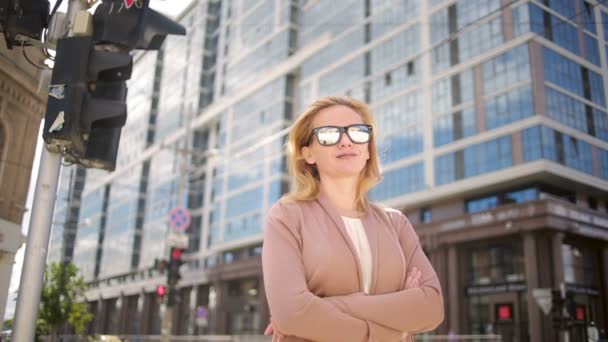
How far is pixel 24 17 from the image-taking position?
4.10 m

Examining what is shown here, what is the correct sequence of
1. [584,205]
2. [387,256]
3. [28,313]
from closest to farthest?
[387,256], [28,313], [584,205]

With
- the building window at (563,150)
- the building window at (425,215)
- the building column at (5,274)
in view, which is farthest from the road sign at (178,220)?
the building window at (425,215)

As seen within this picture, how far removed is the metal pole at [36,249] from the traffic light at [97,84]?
0.49 feet

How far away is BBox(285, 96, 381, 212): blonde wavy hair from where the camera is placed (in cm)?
227

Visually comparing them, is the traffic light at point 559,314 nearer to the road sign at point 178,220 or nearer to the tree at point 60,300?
the tree at point 60,300

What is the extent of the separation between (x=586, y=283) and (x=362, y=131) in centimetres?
682

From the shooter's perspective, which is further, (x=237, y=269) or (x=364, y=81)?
(x=237, y=269)

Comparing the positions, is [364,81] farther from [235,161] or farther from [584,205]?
[584,205]

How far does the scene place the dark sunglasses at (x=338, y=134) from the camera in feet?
7.09

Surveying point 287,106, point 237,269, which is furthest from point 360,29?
point 237,269

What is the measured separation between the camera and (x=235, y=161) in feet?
159

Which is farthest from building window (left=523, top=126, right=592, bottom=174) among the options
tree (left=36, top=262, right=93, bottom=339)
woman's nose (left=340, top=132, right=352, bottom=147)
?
tree (left=36, top=262, right=93, bottom=339)

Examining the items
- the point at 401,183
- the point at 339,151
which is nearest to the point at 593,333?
the point at 339,151

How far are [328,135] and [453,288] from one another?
2890cm
